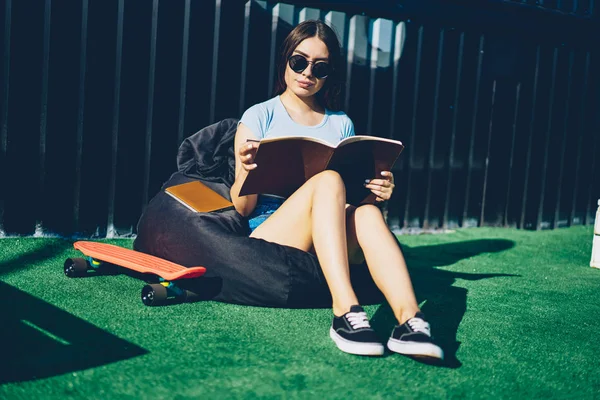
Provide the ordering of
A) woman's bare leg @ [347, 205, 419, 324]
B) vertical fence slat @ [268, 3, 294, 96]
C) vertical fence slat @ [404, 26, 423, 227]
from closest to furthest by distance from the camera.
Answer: woman's bare leg @ [347, 205, 419, 324]
vertical fence slat @ [268, 3, 294, 96]
vertical fence slat @ [404, 26, 423, 227]

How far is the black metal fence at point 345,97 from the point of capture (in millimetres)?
3865

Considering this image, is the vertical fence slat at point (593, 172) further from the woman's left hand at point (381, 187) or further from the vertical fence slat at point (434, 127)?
the woman's left hand at point (381, 187)

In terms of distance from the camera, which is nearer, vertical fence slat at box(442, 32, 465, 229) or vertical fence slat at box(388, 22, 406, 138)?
vertical fence slat at box(388, 22, 406, 138)

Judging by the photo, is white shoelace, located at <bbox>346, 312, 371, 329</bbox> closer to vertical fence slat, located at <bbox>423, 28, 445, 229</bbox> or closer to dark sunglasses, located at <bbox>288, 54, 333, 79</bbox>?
dark sunglasses, located at <bbox>288, 54, 333, 79</bbox>

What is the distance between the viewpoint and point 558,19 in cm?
584

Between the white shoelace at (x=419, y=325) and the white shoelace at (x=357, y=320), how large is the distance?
15 cm

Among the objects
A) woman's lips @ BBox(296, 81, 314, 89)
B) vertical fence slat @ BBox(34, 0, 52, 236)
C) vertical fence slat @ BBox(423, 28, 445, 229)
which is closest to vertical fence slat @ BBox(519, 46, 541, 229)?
vertical fence slat @ BBox(423, 28, 445, 229)

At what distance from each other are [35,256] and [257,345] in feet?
5.72

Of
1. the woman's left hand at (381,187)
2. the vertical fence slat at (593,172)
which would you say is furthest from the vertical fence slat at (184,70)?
the vertical fence slat at (593,172)

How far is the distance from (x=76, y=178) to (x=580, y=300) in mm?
2977

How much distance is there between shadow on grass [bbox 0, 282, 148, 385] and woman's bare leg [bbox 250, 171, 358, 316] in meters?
→ 0.72

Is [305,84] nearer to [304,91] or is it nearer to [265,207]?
[304,91]

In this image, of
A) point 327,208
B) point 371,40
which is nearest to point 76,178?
point 327,208

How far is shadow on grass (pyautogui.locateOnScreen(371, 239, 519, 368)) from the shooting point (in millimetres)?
2629
